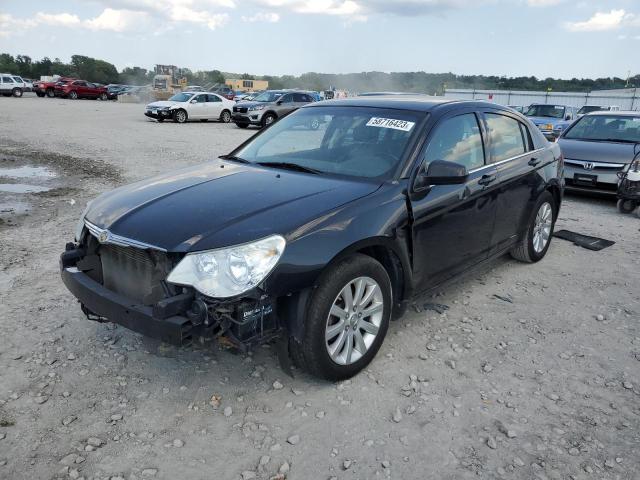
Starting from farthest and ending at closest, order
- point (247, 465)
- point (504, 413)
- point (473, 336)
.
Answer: point (473, 336), point (504, 413), point (247, 465)

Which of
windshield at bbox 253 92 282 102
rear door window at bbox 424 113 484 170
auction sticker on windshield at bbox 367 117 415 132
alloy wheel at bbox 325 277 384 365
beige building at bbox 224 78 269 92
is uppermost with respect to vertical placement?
beige building at bbox 224 78 269 92

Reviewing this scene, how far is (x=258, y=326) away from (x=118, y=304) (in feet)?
2.60

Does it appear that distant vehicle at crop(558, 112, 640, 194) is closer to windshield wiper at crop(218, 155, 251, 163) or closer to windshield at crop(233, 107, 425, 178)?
windshield at crop(233, 107, 425, 178)

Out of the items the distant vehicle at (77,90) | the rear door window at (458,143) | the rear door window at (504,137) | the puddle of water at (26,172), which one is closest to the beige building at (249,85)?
the distant vehicle at (77,90)

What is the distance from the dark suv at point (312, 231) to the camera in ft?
9.04

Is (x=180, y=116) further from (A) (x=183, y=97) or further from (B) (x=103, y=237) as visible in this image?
(B) (x=103, y=237)

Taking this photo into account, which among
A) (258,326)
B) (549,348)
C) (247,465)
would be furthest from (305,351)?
(549,348)

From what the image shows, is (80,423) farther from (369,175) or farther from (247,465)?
(369,175)

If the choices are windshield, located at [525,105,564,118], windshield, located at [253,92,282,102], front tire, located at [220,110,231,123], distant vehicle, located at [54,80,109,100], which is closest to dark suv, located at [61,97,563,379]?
windshield, located at [525,105,564,118]

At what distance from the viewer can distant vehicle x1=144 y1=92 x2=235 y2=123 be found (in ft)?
78.5

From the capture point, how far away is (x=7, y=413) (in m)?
2.89

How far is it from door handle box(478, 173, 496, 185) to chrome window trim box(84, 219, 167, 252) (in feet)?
8.46

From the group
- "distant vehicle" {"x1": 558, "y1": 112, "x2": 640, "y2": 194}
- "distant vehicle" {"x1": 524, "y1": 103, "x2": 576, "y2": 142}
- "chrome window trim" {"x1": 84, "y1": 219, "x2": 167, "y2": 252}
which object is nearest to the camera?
"chrome window trim" {"x1": 84, "y1": 219, "x2": 167, "y2": 252}

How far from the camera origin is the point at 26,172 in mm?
10016
